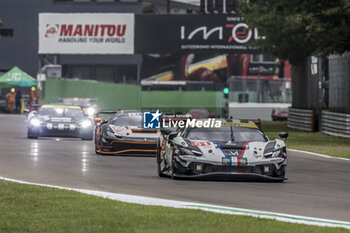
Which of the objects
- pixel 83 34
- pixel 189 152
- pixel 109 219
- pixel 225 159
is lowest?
pixel 109 219

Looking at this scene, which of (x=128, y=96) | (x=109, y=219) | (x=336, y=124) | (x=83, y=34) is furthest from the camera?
(x=83, y=34)

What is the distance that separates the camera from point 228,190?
15711mm

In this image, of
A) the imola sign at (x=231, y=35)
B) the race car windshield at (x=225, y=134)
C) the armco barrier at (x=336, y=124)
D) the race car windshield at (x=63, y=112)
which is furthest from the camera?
the imola sign at (x=231, y=35)

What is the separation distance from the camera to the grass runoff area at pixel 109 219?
414 inches

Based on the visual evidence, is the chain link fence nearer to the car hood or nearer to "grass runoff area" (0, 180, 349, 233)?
the car hood

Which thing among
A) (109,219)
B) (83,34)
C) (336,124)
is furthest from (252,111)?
(109,219)

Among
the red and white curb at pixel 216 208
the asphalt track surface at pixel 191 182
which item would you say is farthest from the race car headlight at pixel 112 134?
the red and white curb at pixel 216 208

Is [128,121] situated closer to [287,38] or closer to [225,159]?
[225,159]

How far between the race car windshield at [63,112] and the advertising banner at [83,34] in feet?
116

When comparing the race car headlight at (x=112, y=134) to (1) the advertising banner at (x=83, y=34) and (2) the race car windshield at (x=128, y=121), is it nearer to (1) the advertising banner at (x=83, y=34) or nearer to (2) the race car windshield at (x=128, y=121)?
(2) the race car windshield at (x=128, y=121)

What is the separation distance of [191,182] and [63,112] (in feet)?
57.1

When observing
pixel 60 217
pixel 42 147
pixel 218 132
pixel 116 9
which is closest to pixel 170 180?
pixel 218 132

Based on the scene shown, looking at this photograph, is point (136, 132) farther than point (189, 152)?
Yes

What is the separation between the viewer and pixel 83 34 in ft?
228
